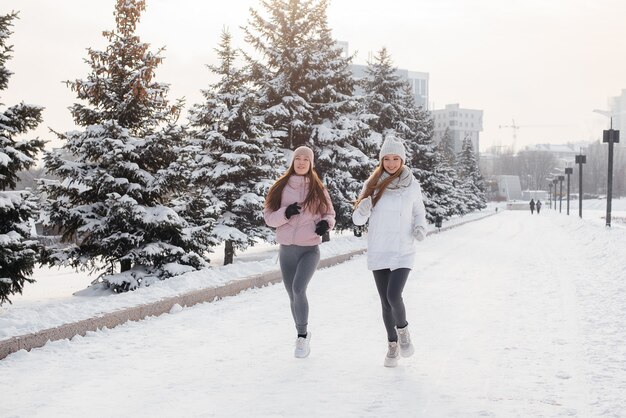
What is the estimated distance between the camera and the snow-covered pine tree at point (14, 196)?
1091cm

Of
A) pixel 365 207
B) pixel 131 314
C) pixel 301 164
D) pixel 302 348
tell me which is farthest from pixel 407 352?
pixel 131 314

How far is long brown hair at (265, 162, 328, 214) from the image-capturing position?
5941 millimetres

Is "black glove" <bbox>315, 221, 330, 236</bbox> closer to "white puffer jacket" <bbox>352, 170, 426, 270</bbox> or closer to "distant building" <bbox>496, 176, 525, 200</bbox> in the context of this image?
"white puffer jacket" <bbox>352, 170, 426, 270</bbox>

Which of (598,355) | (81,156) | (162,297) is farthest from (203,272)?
(598,355)

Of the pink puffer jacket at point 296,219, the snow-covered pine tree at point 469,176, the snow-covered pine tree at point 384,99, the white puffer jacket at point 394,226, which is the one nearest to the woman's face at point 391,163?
the white puffer jacket at point 394,226

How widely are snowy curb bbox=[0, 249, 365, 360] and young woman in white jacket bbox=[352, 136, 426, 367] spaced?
133 inches

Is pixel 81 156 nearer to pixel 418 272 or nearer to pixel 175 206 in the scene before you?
pixel 175 206

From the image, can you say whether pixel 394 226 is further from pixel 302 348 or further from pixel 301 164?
pixel 302 348

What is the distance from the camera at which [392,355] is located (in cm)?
559

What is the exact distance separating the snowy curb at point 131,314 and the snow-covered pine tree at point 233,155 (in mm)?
6850

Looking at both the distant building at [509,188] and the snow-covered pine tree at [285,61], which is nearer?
the snow-covered pine tree at [285,61]

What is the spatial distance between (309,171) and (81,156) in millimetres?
9285

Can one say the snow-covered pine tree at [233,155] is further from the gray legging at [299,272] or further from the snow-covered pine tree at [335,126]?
the gray legging at [299,272]

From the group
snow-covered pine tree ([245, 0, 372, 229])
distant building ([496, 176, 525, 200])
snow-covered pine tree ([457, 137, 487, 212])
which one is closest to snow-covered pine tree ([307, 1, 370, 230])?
snow-covered pine tree ([245, 0, 372, 229])
